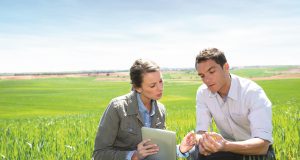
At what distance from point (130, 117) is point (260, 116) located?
1.30 meters

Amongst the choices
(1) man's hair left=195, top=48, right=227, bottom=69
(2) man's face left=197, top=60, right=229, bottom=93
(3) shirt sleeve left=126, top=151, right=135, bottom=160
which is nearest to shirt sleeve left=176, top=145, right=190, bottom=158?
(3) shirt sleeve left=126, top=151, right=135, bottom=160

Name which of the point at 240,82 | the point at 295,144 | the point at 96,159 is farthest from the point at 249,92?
the point at 96,159

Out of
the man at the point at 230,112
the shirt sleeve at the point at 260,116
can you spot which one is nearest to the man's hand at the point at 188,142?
the man at the point at 230,112

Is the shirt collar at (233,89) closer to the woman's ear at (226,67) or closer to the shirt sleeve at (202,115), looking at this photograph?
the woman's ear at (226,67)

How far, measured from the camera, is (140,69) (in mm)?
3422

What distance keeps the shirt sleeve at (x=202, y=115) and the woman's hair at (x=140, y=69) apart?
842 millimetres

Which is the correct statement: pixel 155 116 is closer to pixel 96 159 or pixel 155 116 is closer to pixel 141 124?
pixel 141 124

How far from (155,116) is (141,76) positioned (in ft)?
1.76

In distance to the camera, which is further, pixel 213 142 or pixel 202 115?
pixel 202 115

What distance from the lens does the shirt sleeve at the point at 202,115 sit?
3938 millimetres

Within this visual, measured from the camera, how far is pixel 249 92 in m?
3.62

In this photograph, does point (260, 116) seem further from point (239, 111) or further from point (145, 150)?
point (145, 150)

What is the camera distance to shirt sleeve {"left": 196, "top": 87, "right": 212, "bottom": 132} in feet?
12.9

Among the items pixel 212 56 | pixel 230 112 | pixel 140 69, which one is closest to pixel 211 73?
pixel 212 56
